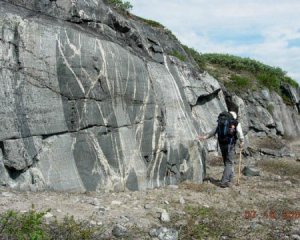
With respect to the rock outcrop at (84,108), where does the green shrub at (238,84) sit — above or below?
above

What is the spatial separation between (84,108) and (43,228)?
12.7ft

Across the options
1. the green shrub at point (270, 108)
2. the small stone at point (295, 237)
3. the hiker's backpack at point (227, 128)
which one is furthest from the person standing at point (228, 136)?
the green shrub at point (270, 108)

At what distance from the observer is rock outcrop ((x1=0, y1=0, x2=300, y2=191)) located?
9656 mm

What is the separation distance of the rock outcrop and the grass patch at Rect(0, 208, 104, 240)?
6.41 ft

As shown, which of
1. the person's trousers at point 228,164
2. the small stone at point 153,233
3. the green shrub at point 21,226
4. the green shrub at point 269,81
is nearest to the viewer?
the green shrub at point 21,226

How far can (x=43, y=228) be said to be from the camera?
753 centimetres

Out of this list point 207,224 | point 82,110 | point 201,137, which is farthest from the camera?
point 201,137

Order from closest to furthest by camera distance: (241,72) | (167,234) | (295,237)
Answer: (167,234), (295,237), (241,72)

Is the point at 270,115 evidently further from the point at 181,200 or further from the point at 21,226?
the point at 21,226

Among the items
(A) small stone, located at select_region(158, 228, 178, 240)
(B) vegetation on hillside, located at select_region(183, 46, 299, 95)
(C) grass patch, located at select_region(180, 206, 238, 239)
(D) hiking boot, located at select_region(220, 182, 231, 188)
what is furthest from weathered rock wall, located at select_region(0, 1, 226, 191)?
(B) vegetation on hillside, located at select_region(183, 46, 299, 95)

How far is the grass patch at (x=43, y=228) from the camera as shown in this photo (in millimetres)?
6891

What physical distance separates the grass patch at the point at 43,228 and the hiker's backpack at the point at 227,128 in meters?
5.74

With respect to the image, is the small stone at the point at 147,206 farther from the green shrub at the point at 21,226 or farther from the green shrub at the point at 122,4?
the green shrub at the point at 122,4

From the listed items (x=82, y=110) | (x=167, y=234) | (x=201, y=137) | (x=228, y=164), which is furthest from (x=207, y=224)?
(x=201, y=137)
